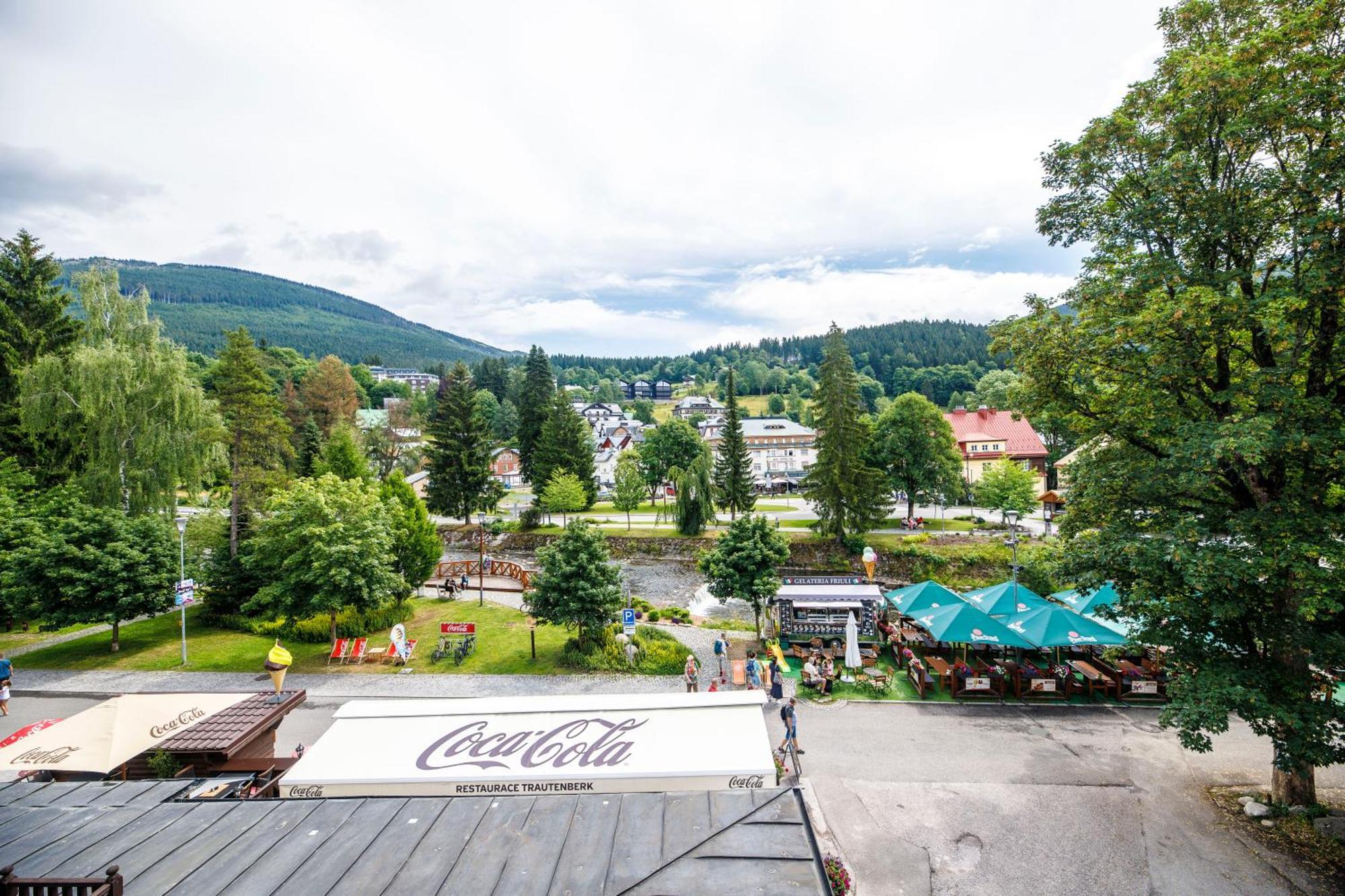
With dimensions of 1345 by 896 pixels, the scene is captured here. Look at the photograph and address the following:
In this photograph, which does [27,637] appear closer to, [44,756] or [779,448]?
[44,756]

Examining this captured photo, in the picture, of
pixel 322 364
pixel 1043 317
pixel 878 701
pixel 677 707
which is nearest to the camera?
pixel 677 707

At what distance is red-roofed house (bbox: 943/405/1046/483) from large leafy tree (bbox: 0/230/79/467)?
6228cm

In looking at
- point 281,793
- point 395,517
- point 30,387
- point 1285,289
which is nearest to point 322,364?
point 30,387

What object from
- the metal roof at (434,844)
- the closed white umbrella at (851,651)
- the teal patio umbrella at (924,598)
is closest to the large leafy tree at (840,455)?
the teal patio umbrella at (924,598)

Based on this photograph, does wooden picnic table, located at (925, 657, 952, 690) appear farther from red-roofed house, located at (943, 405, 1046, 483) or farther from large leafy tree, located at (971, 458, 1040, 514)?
red-roofed house, located at (943, 405, 1046, 483)

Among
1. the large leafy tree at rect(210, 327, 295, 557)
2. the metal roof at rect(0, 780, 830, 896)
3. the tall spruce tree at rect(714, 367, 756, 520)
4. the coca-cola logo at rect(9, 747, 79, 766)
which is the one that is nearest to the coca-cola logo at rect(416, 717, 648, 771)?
the metal roof at rect(0, 780, 830, 896)

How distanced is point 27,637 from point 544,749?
25.9 m

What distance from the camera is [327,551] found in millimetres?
17906

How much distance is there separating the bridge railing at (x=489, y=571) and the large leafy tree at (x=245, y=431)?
9290 millimetres

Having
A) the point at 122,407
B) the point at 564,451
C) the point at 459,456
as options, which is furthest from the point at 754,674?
the point at 459,456

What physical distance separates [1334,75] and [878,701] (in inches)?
562

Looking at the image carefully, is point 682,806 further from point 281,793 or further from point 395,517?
point 395,517

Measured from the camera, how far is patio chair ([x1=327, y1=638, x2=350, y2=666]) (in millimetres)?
18922

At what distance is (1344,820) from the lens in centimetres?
945
